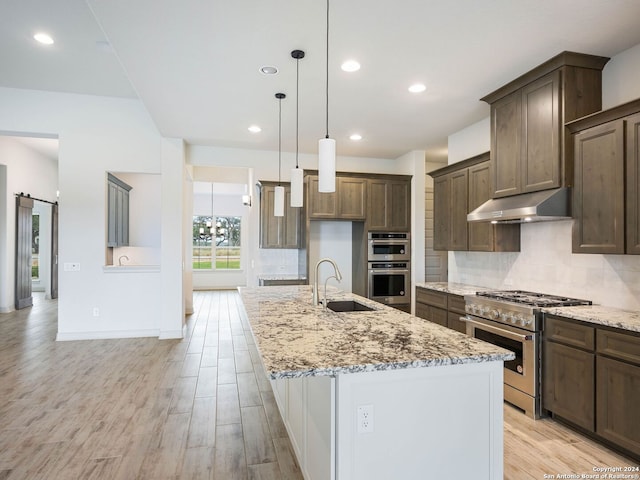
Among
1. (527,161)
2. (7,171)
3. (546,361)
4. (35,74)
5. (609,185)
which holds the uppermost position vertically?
(35,74)

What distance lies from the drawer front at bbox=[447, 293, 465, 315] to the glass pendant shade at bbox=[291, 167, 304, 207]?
190 centimetres

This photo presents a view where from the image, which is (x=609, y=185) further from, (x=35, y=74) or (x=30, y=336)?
(x=30, y=336)

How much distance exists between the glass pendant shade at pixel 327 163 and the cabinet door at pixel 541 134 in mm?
1842

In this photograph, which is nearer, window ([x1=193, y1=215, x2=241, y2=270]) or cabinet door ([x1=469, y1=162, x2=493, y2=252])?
cabinet door ([x1=469, y1=162, x2=493, y2=252])

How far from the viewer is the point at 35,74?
4.52 m

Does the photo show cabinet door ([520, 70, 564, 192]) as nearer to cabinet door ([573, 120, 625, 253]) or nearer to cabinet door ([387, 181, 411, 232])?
cabinet door ([573, 120, 625, 253])

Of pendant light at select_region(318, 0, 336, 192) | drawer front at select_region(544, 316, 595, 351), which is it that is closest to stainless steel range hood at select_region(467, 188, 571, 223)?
drawer front at select_region(544, 316, 595, 351)

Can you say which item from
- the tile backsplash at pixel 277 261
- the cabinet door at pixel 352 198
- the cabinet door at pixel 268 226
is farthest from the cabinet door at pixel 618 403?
the tile backsplash at pixel 277 261

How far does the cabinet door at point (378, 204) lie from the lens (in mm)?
5793

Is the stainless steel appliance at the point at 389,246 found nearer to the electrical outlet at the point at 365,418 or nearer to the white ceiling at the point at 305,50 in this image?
the white ceiling at the point at 305,50

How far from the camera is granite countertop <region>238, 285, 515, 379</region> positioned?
4.95 feet

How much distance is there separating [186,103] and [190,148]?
1.82 metres

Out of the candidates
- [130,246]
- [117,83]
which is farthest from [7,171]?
[117,83]

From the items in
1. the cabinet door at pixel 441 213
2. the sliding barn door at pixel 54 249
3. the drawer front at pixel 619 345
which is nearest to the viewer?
the drawer front at pixel 619 345
